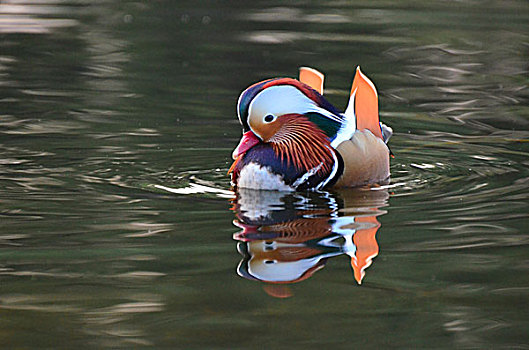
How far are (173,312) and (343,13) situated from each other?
1314cm

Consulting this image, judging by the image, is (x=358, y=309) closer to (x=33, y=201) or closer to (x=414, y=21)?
(x=33, y=201)

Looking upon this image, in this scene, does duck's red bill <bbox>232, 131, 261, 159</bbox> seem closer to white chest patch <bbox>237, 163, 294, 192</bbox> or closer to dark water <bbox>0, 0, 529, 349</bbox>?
white chest patch <bbox>237, 163, 294, 192</bbox>

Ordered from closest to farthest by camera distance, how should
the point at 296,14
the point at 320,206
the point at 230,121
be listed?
the point at 320,206 → the point at 230,121 → the point at 296,14

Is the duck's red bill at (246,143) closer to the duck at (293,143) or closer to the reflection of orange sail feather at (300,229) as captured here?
the duck at (293,143)

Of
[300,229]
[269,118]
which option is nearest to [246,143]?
[269,118]

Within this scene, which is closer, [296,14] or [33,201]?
[33,201]

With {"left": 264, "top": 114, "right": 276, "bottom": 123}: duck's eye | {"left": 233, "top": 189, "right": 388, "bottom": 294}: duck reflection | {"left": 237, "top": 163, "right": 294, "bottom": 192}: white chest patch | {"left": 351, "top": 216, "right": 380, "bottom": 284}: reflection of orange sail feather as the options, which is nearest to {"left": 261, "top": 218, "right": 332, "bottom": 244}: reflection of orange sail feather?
{"left": 233, "top": 189, "right": 388, "bottom": 294}: duck reflection

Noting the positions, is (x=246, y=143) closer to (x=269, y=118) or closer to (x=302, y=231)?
(x=269, y=118)

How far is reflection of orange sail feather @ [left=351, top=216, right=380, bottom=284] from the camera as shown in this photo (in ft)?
18.0

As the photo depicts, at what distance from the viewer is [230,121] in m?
9.70

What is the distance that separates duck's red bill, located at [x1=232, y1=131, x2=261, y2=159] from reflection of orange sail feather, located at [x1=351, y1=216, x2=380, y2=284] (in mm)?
906

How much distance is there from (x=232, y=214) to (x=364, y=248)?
1041 mm

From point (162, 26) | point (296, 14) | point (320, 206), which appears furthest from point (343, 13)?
point (320, 206)


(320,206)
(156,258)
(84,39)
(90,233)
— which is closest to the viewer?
(156,258)
